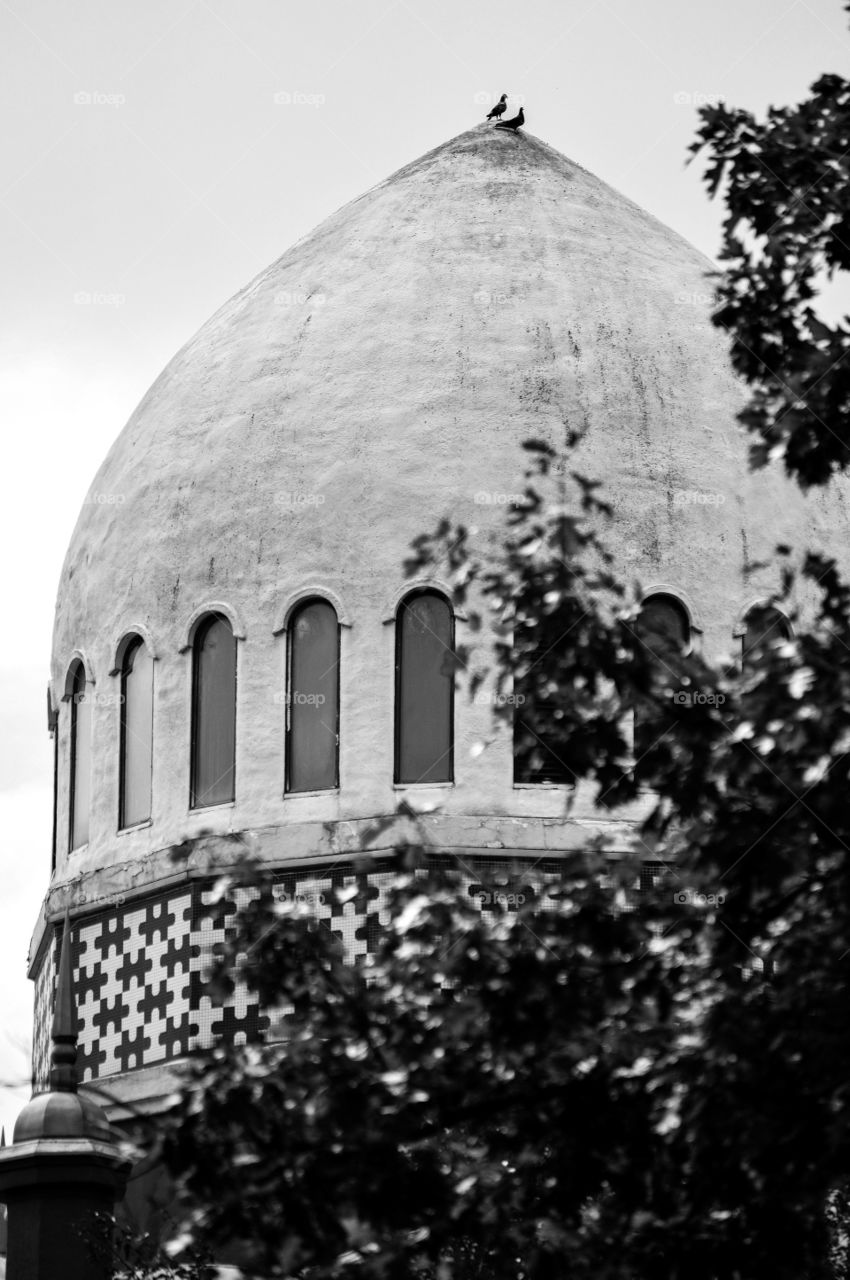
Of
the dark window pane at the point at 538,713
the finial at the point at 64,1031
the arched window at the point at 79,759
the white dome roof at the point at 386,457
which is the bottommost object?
the finial at the point at 64,1031

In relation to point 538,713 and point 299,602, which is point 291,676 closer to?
point 299,602

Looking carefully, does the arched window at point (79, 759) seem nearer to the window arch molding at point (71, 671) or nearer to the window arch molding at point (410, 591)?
the window arch molding at point (71, 671)

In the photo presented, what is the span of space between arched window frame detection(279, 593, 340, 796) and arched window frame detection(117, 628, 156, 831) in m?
1.07

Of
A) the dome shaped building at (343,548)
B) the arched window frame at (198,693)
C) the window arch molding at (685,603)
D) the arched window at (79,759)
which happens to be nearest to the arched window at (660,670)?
the dome shaped building at (343,548)

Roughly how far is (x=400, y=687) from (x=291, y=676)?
0.74 metres

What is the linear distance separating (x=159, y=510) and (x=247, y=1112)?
422 inches

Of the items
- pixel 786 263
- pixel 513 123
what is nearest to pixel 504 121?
pixel 513 123

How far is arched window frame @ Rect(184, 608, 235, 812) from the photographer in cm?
1609

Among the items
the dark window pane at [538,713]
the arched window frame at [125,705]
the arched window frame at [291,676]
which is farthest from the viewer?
the arched window frame at [125,705]

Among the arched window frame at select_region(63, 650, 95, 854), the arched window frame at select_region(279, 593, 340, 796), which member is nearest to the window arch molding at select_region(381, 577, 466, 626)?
the arched window frame at select_region(279, 593, 340, 796)

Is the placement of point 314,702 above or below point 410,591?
below

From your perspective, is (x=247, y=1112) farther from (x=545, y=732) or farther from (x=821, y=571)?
(x=821, y=571)

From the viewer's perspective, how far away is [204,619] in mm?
16578

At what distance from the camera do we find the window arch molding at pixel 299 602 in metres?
16.1
